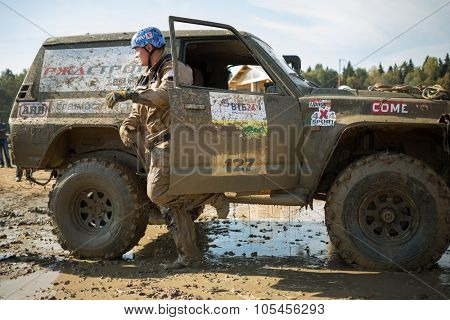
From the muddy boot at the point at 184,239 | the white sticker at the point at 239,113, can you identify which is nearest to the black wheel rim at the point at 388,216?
the white sticker at the point at 239,113

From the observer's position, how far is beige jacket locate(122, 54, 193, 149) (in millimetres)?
4188

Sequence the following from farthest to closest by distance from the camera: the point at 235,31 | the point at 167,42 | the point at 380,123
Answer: the point at 167,42
the point at 235,31
the point at 380,123

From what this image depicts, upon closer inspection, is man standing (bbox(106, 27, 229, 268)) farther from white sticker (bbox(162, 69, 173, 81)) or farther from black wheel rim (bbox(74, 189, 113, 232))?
black wheel rim (bbox(74, 189, 113, 232))

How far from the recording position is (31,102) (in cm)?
514

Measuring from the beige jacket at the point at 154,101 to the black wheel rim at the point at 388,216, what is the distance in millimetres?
2082

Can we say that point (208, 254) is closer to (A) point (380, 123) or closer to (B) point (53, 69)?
(A) point (380, 123)

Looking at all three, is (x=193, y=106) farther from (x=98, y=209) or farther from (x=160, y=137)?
(x=98, y=209)

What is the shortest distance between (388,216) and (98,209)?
120 inches

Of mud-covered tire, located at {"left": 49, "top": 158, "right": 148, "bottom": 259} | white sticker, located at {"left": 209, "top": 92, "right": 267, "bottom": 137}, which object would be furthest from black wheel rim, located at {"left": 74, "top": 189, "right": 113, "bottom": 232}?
white sticker, located at {"left": 209, "top": 92, "right": 267, "bottom": 137}

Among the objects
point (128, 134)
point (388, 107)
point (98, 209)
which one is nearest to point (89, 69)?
point (128, 134)

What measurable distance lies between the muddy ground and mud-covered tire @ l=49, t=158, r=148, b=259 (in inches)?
7.7

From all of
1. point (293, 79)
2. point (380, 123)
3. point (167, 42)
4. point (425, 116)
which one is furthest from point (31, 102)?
point (425, 116)

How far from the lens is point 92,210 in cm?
505

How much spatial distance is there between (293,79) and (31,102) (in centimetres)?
296
